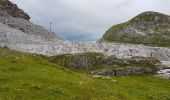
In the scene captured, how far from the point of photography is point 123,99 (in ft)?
143

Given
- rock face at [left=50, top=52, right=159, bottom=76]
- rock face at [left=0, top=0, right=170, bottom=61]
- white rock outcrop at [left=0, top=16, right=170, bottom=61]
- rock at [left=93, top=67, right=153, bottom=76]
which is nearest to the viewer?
rock at [left=93, top=67, right=153, bottom=76]

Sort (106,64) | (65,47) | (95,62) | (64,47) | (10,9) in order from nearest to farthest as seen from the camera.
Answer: (106,64) → (95,62) → (64,47) → (65,47) → (10,9)

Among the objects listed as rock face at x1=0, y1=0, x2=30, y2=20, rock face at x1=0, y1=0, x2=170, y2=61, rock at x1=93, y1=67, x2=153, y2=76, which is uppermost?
rock face at x1=0, y1=0, x2=30, y2=20

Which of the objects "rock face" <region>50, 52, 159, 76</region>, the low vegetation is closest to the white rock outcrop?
the low vegetation

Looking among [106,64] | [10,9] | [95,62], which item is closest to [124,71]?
[106,64]

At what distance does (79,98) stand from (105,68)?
7805cm

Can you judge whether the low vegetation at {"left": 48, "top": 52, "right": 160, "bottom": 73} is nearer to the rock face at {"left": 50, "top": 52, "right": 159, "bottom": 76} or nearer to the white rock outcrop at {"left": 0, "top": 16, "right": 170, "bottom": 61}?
the rock face at {"left": 50, "top": 52, "right": 159, "bottom": 76}

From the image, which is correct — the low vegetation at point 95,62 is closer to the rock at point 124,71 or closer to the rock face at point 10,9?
the rock at point 124,71

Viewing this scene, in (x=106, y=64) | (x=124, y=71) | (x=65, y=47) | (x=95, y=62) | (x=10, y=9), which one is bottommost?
(x=124, y=71)

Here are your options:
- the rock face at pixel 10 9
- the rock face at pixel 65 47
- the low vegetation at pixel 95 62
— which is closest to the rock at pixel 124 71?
the low vegetation at pixel 95 62

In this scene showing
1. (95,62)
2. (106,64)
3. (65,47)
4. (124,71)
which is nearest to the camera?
(124,71)

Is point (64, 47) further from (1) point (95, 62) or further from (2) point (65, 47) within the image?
(1) point (95, 62)

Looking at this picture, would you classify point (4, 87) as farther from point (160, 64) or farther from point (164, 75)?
point (160, 64)

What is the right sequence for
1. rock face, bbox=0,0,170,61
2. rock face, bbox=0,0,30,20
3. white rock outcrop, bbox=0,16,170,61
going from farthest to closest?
rock face, bbox=0,0,30,20
white rock outcrop, bbox=0,16,170,61
rock face, bbox=0,0,170,61
